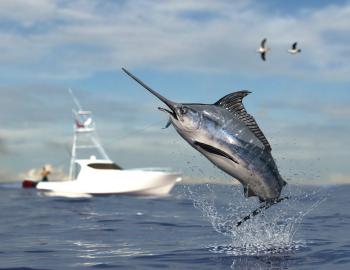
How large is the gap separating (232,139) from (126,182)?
29.9m

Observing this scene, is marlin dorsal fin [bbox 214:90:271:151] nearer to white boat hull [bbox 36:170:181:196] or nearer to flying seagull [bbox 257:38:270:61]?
flying seagull [bbox 257:38:270:61]

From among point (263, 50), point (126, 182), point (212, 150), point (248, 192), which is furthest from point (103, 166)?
point (212, 150)

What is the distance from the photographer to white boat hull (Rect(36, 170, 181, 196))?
37.2 m

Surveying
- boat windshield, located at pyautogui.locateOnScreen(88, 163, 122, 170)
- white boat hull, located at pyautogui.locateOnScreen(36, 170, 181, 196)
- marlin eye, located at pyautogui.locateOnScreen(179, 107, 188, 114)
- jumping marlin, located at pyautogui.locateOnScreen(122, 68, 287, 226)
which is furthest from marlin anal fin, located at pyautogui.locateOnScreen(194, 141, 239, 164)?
boat windshield, located at pyautogui.locateOnScreen(88, 163, 122, 170)

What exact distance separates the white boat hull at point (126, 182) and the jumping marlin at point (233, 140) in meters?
29.1

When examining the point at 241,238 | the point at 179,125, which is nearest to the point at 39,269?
the point at 179,125

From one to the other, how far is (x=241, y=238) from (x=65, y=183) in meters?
30.6

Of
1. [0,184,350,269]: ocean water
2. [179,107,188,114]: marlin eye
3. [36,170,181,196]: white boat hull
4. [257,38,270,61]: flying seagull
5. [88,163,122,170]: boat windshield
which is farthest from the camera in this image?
[88,163,122,170]: boat windshield

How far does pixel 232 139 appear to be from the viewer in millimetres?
7766

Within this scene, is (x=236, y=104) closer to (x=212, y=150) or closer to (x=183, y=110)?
(x=212, y=150)

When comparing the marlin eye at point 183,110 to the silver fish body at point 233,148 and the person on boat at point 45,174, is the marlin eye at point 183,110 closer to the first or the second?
the silver fish body at point 233,148

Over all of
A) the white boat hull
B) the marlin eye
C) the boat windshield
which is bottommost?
the white boat hull

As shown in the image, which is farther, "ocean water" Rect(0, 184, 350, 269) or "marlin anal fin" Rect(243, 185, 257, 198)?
"ocean water" Rect(0, 184, 350, 269)

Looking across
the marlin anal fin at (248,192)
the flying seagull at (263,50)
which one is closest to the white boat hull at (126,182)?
the flying seagull at (263,50)
